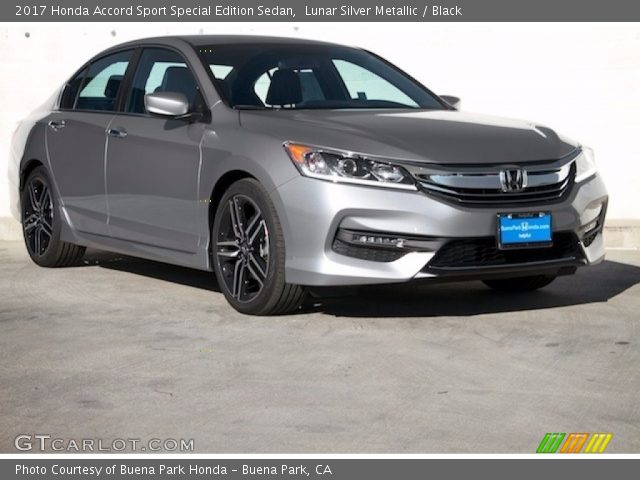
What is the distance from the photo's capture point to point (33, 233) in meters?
9.98

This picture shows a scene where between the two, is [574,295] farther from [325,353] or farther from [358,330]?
[325,353]

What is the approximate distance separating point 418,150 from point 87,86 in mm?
3267

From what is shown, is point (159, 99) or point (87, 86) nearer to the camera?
point (159, 99)

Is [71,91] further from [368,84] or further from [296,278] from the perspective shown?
[296,278]

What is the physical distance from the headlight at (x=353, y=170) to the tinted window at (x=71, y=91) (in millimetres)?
3054

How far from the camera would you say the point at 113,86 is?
9.23m

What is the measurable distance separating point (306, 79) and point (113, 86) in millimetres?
1430

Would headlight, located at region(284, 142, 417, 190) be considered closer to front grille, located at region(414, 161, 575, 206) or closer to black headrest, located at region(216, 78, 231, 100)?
front grille, located at region(414, 161, 575, 206)

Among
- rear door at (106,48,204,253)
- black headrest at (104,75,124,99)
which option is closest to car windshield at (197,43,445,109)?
rear door at (106,48,204,253)

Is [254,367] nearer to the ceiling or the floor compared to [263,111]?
nearer to the floor

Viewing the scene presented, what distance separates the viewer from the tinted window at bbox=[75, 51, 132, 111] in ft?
30.3

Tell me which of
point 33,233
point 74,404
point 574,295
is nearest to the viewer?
point 74,404

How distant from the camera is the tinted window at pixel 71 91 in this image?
32.2 feet
